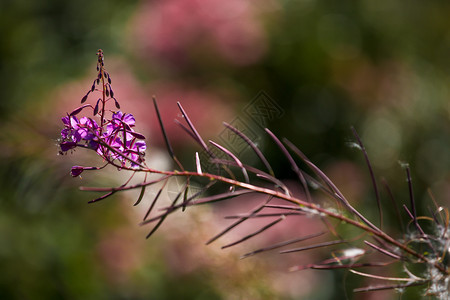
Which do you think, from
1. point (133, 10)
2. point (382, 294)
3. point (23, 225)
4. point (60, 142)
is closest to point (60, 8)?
point (133, 10)

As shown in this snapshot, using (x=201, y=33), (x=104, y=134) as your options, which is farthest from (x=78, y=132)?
(x=201, y=33)

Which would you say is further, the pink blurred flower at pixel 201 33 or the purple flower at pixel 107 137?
the pink blurred flower at pixel 201 33

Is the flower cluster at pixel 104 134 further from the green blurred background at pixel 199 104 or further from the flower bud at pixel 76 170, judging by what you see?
the green blurred background at pixel 199 104

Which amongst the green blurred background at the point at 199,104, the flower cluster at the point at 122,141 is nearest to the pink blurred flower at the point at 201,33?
the green blurred background at the point at 199,104

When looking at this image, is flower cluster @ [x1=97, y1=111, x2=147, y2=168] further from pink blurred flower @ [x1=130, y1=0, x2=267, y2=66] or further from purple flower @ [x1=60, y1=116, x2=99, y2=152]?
pink blurred flower @ [x1=130, y1=0, x2=267, y2=66]

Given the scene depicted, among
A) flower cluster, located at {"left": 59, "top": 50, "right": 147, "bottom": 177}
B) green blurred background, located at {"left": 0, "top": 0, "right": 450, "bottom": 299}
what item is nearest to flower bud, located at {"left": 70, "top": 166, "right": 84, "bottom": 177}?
flower cluster, located at {"left": 59, "top": 50, "right": 147, "bottom": 177}

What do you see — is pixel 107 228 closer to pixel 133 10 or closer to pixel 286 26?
pixel 286 26
